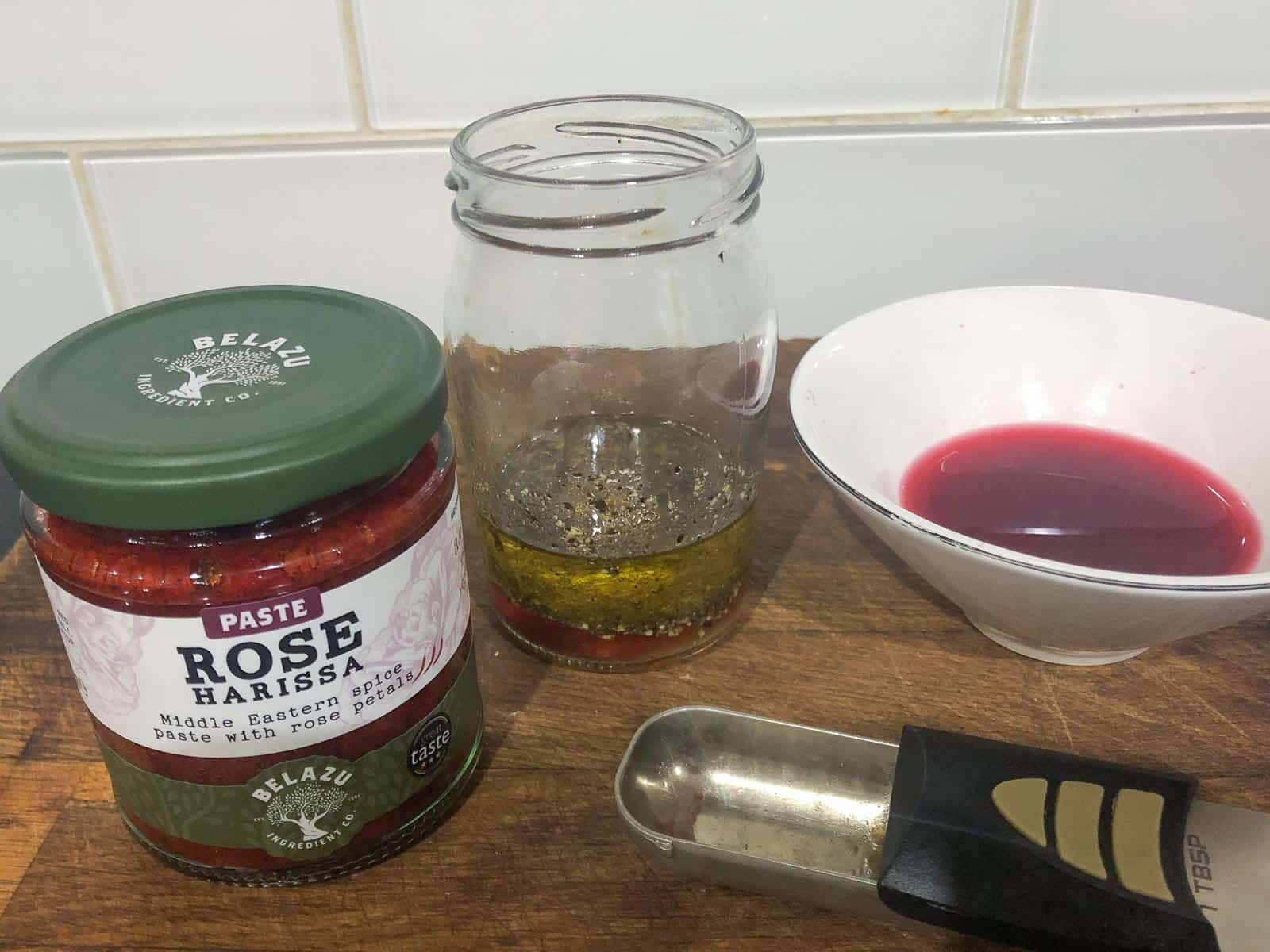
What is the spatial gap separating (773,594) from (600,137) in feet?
0.77

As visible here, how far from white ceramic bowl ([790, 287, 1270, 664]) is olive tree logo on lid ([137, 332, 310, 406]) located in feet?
0.70

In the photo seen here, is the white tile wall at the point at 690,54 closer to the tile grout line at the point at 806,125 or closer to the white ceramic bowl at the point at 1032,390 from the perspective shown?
the tile grout line at the point at 806,125

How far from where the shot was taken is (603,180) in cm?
41

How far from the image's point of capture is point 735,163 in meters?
0.43

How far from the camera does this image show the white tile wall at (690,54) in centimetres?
68

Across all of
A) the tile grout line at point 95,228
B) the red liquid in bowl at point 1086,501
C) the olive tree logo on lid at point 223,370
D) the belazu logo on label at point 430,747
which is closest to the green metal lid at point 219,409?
the olive tree logo on lid at point 223,370

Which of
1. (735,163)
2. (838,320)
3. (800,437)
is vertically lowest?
(838,320)

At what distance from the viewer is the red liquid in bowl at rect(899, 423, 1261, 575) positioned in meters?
0.49

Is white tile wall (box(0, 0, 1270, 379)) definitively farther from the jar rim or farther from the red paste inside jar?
the red paste inside jar

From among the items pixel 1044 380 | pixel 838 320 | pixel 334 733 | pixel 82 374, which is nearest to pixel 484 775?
pixel 334 733

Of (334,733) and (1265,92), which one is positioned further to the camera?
(1265,92)

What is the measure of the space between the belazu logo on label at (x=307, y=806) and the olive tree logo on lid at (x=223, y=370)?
0.12 metres

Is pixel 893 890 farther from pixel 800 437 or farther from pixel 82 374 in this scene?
pixel 82 374

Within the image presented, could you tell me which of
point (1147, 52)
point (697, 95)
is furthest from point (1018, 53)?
point (697, 95)
